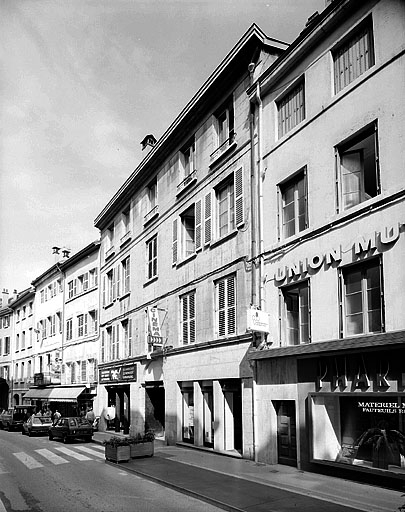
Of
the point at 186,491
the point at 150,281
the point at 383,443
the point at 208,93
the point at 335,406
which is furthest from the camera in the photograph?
the point at 150,281

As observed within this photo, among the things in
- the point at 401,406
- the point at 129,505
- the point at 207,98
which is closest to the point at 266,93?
the point at 207,98

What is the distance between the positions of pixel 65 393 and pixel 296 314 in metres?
25.3

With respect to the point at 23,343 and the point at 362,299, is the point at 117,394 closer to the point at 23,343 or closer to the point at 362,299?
the point at 362,299

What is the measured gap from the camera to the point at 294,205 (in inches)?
660

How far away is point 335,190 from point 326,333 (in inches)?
142

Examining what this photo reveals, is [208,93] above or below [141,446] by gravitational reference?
above

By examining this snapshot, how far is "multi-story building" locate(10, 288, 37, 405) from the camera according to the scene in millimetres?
51594

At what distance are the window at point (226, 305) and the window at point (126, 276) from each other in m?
10.9

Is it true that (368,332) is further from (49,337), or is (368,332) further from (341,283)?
(49,337)

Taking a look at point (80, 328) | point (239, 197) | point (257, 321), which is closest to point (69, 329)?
point (80, 328)

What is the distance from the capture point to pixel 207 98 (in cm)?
2167

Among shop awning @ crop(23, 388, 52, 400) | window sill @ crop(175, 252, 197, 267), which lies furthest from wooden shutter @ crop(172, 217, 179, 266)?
shop awning @ crop(23, 388, 52, 400)

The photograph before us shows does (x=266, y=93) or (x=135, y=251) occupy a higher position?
(x=266, y=93)

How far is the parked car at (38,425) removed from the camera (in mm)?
32500
